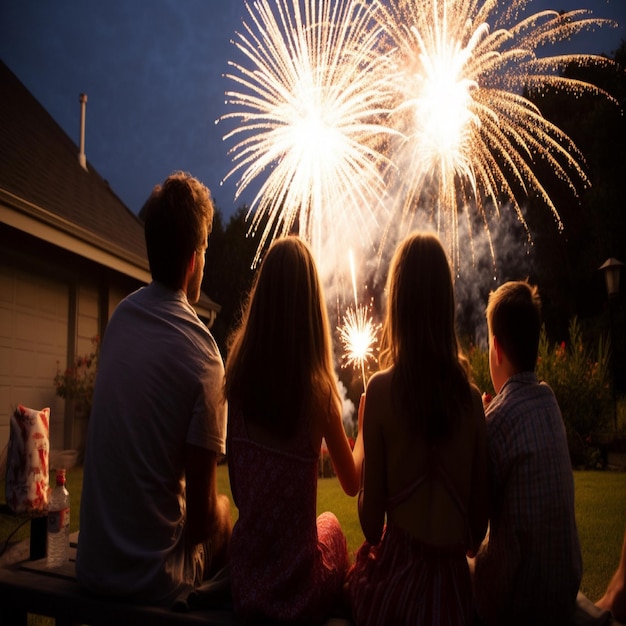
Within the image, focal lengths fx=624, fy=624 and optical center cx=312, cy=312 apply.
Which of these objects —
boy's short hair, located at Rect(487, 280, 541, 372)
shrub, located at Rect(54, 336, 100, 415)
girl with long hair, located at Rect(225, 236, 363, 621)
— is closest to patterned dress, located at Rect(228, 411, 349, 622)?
girl with long hair, located at Rect(225, 236, 363, 621)

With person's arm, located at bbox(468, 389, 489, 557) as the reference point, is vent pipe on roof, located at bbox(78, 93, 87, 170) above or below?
above

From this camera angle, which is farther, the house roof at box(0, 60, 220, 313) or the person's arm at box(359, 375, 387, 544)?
the house roof at box(0, 60, 220, 313)

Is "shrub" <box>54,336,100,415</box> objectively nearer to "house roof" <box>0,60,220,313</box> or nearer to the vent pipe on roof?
"house roof" <box>0,60,220,313</box>

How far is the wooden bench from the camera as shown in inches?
87.5

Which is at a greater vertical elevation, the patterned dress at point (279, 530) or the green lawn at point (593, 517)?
the patterned dress at point (279, 530)

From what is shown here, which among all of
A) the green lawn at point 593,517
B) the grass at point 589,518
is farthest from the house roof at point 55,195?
the green lawn at point 593,517

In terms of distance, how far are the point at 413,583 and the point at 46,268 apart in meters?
8.45

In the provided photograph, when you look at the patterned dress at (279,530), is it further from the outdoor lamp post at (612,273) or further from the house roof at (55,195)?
the outdoor lamp post at (612,273)

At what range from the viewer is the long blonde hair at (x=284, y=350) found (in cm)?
236

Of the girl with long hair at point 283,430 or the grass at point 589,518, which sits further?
the grass at point 589,518

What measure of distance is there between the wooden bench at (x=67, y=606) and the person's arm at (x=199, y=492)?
12.3 inches

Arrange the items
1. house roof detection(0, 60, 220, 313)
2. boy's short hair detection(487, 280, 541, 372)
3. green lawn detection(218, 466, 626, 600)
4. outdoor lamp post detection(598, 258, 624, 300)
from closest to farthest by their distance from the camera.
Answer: boy's short hair detection(487, 280, 541, 372) → green lawn detection(218, 466, 626, 600) → house roof detection(0, 60, 220, 313) → outdoor lamp post detection(598, 258, 624, 300)

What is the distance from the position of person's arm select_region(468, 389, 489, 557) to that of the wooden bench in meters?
0.60

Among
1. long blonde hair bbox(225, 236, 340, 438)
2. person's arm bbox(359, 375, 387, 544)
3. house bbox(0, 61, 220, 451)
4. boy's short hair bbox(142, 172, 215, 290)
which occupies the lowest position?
person's arm bbox(359, 375, 387, 544)
